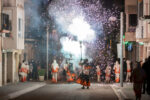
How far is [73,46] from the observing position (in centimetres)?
6188

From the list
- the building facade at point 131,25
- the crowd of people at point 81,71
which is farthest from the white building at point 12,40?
the building facade at point 131,25

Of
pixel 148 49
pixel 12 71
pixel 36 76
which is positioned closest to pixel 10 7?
pixel 12 71

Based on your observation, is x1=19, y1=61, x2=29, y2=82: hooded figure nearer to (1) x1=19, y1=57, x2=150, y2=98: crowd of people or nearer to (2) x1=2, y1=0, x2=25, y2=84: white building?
(1) x1=19, y1=57, x2=150, y2=98: crowd of people

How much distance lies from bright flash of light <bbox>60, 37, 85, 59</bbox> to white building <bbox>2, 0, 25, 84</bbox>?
2676cm

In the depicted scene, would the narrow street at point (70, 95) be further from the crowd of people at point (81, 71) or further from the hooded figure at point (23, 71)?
the hooded figure at point (23, 71)

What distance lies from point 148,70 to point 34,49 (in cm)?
3430

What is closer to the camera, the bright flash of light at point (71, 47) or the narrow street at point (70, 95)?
the narrow street at point (70, 95)

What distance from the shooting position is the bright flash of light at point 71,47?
196 feet

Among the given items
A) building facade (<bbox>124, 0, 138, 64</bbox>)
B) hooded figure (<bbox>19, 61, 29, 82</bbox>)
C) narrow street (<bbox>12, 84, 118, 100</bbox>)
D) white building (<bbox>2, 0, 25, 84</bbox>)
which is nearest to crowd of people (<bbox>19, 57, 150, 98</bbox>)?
hooded figure (<bbox>19, 61, 29, 82</bbox>)

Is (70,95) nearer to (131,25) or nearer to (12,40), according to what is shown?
(12,40)

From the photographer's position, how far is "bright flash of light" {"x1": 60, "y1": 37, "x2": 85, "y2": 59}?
59844 mm

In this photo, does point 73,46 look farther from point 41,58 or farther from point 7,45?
point 7,45

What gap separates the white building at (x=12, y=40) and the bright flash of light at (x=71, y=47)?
2676 cm

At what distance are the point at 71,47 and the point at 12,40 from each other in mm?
30685
